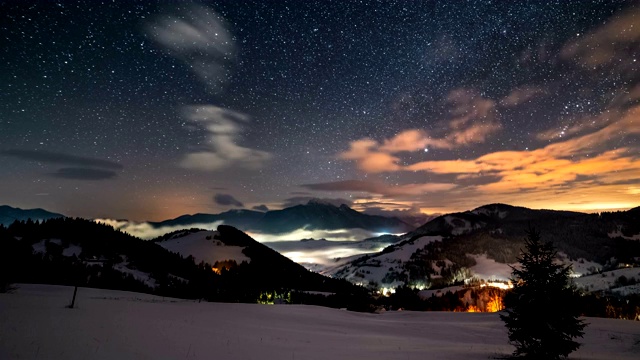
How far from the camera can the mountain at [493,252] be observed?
417 ft

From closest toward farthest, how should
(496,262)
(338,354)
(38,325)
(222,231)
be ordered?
(38,325) → (338,354) → (222,231) → (496,262)

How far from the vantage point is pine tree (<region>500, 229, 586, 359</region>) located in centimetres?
1105

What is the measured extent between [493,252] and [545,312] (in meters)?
157

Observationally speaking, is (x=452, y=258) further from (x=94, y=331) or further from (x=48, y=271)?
(x=94, y=331)

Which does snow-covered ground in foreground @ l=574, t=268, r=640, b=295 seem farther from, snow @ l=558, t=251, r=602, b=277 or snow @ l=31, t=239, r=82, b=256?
snow @ l=31, t=239, r=82, b=256

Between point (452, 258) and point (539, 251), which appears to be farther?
point (452, 258)

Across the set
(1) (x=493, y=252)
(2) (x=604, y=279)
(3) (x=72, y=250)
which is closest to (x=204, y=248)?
(3) (x=72, y=250)

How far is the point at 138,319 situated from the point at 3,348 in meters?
5.94

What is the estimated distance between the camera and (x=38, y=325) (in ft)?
30.4

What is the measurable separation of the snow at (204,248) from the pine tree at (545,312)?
8896 centimetres

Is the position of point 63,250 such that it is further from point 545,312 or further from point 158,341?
point 545,312

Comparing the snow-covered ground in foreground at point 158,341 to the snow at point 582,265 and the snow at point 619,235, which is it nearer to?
the snow at point 582,265

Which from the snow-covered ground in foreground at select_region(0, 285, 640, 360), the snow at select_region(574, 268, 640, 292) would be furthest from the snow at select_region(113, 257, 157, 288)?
the snow at select_region(574, 268, 640, 292)

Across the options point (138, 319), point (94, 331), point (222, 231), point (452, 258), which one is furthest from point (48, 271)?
point (452, 258)
